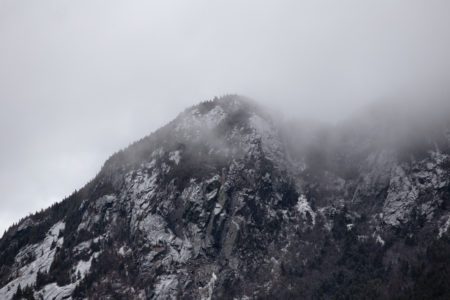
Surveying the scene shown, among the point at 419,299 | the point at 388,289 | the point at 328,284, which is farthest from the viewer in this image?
the point at 328,284

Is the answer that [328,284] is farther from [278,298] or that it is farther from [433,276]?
[433,276]

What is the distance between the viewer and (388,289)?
608 feet

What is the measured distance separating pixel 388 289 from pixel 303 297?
31232 mm

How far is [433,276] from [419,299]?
42.1 feet

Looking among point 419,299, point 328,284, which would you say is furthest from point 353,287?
point 419,299

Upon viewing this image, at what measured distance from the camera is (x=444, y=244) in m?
194

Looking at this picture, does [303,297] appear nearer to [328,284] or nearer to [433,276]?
[328,284]

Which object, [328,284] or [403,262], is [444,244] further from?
[328,284]

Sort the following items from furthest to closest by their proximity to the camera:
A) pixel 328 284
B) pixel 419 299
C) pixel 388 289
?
pixel 328 284 → pixel 388 289 → pixel 419 299

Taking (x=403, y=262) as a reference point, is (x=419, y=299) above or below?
below

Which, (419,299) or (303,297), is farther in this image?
(303,297)

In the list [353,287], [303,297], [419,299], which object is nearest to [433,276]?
[419,299]

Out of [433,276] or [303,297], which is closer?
[433,276]

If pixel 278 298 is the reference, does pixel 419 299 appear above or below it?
below
